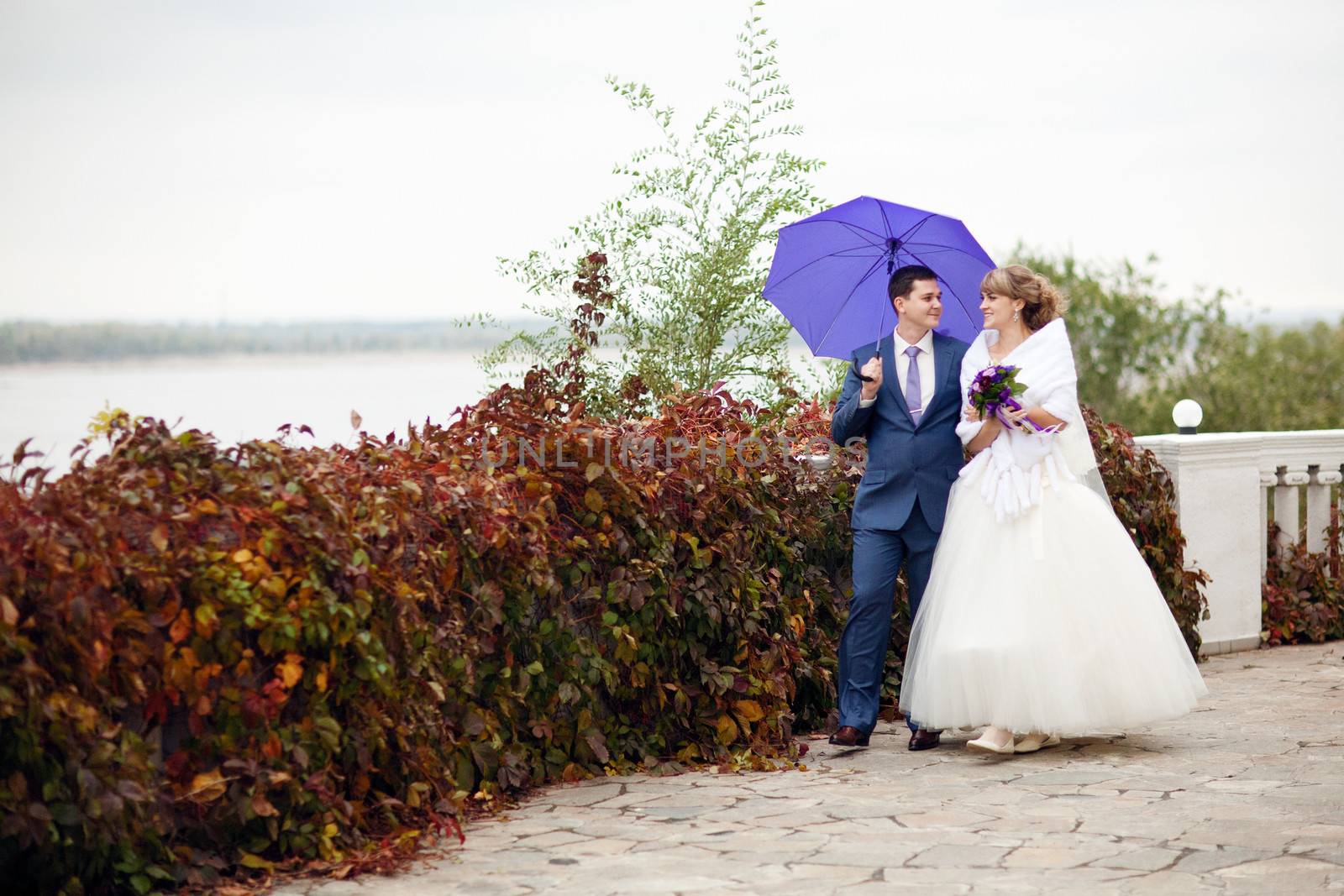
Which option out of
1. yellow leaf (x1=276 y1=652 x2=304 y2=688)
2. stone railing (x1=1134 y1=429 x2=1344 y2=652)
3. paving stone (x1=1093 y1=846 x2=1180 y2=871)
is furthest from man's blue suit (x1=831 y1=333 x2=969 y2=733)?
stone railing (x1=1134 y1=429 x2=1344 y2=652)

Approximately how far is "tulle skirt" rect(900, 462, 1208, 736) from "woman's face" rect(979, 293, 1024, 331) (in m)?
0.65

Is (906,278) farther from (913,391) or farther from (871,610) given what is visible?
(871,610)

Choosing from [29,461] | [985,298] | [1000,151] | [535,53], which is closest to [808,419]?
[985,298]

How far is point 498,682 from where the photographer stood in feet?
15.0

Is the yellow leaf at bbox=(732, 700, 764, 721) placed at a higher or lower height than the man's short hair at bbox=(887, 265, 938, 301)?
lower

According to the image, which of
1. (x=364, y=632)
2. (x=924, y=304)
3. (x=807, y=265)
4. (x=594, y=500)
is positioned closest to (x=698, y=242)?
(x=807, y=265)

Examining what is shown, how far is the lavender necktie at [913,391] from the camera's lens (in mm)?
5387

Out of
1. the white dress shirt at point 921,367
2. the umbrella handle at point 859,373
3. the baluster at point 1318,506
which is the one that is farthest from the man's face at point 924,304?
the baluster at point 1318,506

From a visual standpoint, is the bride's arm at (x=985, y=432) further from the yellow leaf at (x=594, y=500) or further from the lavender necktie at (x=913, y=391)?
the yellow leaf at (x=594, y=500)

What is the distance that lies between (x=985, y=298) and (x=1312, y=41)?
1480 centimetres

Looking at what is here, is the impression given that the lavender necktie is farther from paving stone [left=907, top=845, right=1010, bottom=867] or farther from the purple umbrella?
paving stone [left=907, top=845, right=1010, bottom=867]

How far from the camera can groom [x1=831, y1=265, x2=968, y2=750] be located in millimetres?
5363

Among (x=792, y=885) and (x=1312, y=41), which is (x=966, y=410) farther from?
(x=1312, y=41)

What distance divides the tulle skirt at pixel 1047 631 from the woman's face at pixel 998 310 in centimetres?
65
